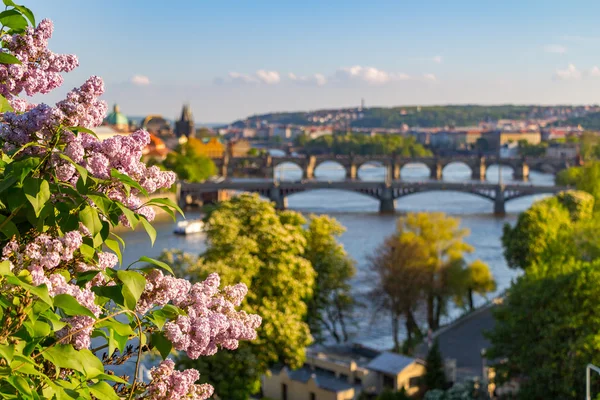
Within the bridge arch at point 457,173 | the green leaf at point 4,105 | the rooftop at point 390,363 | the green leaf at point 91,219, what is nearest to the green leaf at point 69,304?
the green leaf at point 91,219

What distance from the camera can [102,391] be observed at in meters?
2.15

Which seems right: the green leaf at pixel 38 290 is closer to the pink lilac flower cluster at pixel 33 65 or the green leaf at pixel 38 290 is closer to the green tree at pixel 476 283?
the pink lilac flower cluster at pixel 33 65

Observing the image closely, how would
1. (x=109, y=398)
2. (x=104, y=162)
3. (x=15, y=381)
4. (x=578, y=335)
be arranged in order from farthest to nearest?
1. (x=578, y=335)
2. (x=104, y=162)
3. (x=109, y=398)
4. (x=15, y=381)

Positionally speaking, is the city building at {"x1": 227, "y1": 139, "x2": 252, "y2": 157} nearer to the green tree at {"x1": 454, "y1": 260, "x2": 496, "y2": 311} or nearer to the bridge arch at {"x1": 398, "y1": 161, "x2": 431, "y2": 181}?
the bridge arch at {"x1": 398, "y1": 161, "x2": 431, "y2": 181}

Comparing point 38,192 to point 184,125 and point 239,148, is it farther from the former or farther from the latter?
point 239,148

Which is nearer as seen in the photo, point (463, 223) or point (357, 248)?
point (357, 248)

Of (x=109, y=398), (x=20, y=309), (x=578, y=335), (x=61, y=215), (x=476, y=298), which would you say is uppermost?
(x=61, y=215)

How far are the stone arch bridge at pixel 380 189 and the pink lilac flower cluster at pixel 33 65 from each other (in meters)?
50.4

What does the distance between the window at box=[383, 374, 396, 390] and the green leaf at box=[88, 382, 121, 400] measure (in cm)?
1481

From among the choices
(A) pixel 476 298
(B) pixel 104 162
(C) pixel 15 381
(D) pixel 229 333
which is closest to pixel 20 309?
(C) pixel 15 381

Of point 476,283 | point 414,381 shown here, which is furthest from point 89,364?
point 476,283

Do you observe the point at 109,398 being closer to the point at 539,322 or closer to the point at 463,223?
the point at 539,322

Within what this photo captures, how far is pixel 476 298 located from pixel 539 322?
46.1 ft

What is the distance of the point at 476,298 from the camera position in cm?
2856
